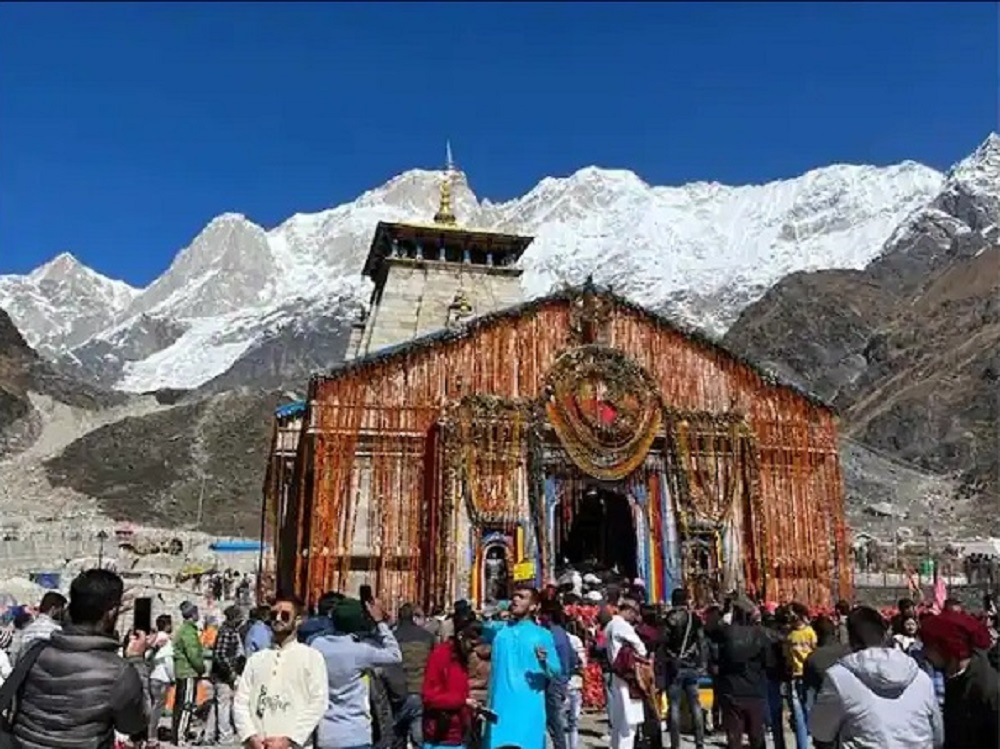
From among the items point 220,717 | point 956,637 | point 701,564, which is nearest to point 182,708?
point 220,717

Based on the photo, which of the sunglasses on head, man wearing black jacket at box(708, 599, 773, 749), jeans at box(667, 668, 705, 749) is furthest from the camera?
jeans at box(667, 668, 705, 749)

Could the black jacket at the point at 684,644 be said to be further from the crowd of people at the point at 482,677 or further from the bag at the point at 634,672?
the bag at the point at 634,672

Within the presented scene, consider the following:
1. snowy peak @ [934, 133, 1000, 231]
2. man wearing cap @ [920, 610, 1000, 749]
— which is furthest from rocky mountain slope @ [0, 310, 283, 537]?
snowy peak @ [934, 133, 1000, 231]

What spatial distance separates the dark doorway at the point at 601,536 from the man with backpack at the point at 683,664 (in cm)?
1238

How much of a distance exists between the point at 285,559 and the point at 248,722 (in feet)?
67.7

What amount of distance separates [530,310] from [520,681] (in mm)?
17321

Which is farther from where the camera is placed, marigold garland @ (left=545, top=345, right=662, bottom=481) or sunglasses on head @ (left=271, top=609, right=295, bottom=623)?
marigold garland @ (left=545, top=345, right=662, bottom=481)

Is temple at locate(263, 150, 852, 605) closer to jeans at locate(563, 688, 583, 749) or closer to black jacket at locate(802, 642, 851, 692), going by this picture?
jeans at locate(563, 688, 583, 749)

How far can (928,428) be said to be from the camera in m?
87.3

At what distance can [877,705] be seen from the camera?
504cm

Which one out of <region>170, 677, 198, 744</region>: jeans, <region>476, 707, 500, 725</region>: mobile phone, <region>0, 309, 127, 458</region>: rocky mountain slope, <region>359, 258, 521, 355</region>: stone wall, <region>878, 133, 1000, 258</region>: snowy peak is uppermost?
<region>878, 133, 1000, 258</region>: snowy peak

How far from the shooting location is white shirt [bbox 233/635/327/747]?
19.7ft

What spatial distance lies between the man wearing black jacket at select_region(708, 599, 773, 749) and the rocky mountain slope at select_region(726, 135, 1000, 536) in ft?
182

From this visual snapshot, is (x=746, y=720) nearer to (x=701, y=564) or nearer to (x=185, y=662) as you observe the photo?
(x=185, y=662)
